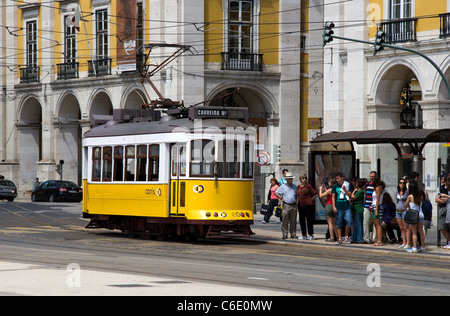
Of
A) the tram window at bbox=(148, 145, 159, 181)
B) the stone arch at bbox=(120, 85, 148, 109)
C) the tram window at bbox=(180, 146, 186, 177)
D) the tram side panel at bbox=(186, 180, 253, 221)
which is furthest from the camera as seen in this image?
the stone arch at bbox=(120, 85, 148, 109)

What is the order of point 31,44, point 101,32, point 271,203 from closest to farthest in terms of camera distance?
point 271,203, point 101,32, point 31,44

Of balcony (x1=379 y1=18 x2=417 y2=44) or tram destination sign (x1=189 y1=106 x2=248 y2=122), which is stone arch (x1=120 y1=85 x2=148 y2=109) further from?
tram destination sign (x1=189 y1=106 x2=248 y2=122)

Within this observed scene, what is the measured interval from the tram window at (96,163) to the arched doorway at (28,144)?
3445 centimetres

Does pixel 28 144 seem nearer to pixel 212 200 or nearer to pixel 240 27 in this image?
pixel 240 27

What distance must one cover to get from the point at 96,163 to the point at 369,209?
753 centimetres

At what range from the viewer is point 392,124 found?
1427 inches

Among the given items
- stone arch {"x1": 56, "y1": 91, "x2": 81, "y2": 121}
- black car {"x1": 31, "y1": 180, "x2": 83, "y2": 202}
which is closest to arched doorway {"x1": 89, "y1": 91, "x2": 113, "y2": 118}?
stone arch {"x1": 56, "y1": 91, "x2": 81, "y2": 121}

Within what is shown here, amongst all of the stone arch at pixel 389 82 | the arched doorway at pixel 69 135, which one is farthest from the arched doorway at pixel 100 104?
the stone arch at pixel 389 82

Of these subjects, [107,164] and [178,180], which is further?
[107,164]

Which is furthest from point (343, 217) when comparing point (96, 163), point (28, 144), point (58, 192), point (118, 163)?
point (28, 144)

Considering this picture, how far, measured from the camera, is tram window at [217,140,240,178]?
22.6 metres

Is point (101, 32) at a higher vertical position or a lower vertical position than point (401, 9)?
higher

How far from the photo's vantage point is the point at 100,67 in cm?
5156

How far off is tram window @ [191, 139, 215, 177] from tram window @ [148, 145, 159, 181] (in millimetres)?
1191
